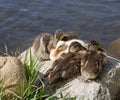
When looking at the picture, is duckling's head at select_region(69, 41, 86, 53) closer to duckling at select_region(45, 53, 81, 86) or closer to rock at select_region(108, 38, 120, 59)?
duckling at select_region(45, 53, 81, 86)

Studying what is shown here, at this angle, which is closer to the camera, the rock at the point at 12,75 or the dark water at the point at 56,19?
the rock at the point at 12,75

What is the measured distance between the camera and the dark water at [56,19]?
10.3m

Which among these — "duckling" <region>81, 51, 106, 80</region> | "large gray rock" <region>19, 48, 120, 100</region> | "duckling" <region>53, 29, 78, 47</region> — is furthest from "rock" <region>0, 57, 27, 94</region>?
"duckling" <region>53, 29, 78, 47</region>

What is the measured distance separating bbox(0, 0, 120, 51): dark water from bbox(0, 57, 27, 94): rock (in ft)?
11.8

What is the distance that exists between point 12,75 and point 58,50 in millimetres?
1449

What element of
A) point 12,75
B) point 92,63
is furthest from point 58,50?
point 12,75

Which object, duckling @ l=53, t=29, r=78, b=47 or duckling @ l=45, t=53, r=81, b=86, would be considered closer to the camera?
duckling @ l=45, t=53, r=81, b=86

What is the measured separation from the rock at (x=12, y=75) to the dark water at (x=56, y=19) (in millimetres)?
3607

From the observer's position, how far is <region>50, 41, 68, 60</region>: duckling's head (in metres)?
7.28

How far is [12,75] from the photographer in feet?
20.2

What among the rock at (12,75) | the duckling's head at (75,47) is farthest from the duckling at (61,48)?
the rock at (12,75)

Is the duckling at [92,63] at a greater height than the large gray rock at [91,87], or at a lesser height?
greater

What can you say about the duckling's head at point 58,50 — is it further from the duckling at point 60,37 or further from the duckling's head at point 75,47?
the duckling's head at point 75,47

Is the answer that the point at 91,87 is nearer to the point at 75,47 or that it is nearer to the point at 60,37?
the point at 75,47
